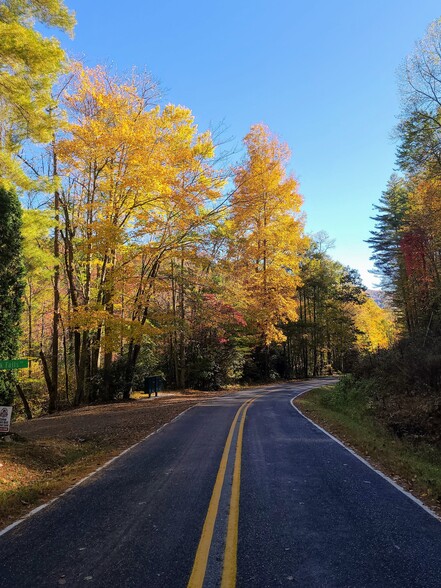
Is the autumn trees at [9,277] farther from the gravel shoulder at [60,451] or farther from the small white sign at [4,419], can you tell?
the small white sign at [4,419]

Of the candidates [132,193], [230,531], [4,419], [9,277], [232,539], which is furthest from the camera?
[132,193]

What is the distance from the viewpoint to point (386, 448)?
28.8 ft

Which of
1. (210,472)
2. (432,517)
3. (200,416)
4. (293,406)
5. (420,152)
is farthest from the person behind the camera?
(420,152)

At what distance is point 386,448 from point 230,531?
19.5 ft

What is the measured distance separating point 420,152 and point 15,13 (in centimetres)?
1559

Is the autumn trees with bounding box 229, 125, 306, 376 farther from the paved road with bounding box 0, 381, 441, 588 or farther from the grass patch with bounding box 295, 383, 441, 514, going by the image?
the paved road with bounding box 0, 381, 441, 588

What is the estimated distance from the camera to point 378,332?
57.6 metres

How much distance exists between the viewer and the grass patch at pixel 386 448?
5.92 meters

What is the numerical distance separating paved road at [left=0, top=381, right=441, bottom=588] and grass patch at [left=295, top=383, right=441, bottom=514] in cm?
47

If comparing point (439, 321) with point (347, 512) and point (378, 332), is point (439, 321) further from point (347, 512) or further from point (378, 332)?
point (378, 332)

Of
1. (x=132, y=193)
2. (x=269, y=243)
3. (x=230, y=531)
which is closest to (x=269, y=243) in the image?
(x=269, y=243)

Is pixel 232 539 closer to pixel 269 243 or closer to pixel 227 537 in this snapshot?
pixel 227 537

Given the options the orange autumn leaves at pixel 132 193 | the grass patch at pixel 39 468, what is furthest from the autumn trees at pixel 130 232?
the grass patch at pixel 39 468

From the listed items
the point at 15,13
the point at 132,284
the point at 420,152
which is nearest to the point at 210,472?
the point at 15,13
